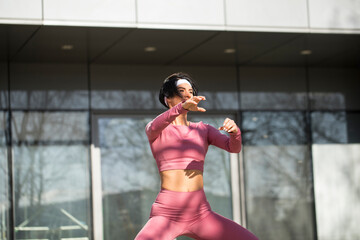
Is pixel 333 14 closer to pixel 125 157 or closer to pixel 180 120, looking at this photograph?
pixel 125 157

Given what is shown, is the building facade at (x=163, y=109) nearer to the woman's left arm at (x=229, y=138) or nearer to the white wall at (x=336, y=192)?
the white wall at (x=336, y=192)

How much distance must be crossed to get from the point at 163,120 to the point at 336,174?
266 inches

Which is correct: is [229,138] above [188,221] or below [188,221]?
above

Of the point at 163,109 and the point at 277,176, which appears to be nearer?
the point at 163,109

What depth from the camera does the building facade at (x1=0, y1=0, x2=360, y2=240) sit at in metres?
7.66

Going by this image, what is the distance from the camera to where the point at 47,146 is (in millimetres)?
9102

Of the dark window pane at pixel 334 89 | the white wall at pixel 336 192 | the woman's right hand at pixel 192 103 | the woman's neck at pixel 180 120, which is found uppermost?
the dark window pane at pixel 334 89

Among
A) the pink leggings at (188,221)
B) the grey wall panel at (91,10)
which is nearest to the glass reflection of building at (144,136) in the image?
the grey wall panel at (91,10)

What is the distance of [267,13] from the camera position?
308 inches

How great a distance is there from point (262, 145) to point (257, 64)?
1.23 metres

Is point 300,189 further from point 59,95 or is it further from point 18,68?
point 18,68

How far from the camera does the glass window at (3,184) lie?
8.85 meters

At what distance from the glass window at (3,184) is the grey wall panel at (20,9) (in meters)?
2.34

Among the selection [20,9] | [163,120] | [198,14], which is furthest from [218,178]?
[163,120]
